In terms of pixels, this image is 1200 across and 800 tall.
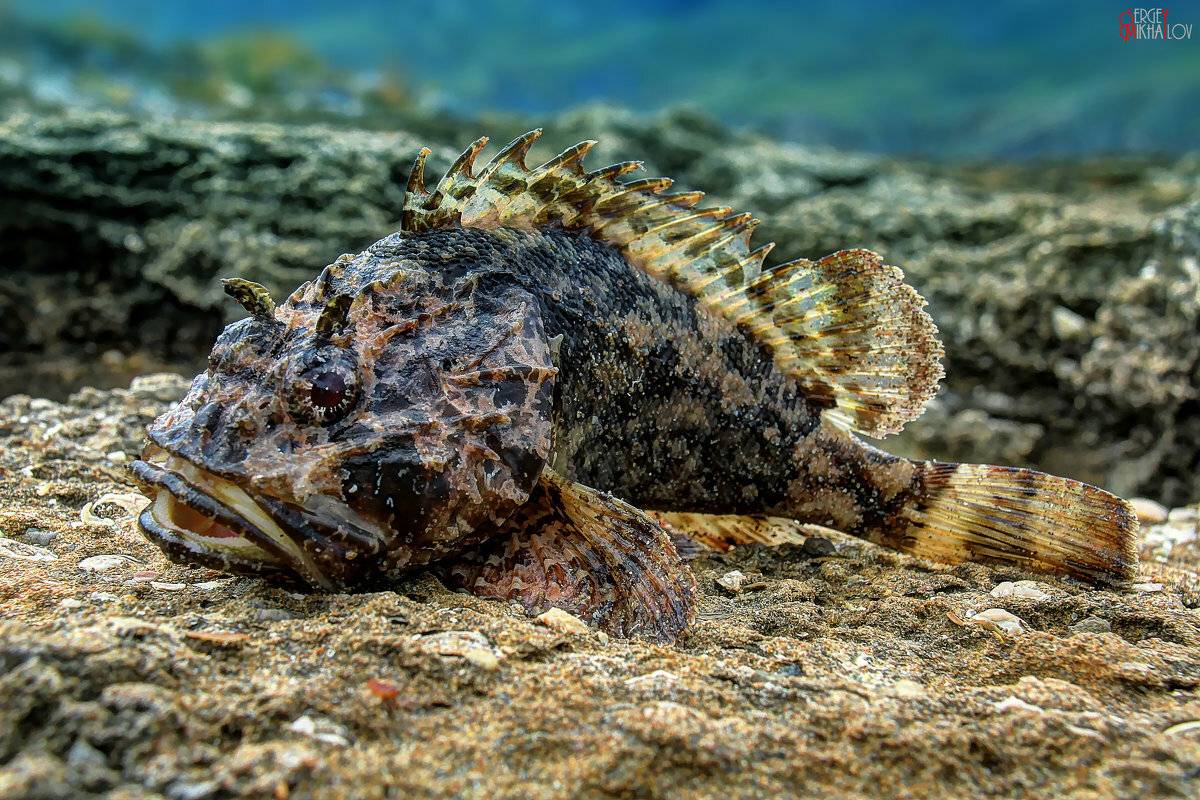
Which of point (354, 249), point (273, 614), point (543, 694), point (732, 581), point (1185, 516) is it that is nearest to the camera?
point (543, 694)

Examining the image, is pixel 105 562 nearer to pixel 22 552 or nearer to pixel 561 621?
pixel 22 552

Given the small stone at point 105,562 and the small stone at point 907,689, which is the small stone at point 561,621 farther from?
the small stone at point 105,562

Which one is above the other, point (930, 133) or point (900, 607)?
point (930, 133)

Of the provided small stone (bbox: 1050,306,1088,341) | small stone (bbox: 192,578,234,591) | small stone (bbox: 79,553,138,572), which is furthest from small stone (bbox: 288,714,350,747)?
small stone (bbox: 1050,306,1088,341)

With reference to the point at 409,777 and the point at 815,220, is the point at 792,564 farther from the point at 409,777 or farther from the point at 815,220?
the point at 815,220

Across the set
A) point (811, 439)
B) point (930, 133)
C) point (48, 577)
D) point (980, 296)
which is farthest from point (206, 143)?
point (930, 133)

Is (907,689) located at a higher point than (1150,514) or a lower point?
higher

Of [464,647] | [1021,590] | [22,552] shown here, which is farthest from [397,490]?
[1021,590]
